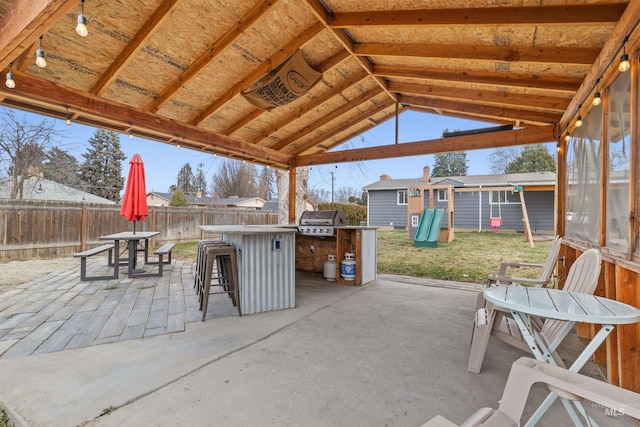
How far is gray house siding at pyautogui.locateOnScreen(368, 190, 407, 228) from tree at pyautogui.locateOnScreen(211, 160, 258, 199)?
13.1 metres

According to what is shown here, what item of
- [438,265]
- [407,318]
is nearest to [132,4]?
[407,318]

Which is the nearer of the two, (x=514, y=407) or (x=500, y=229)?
(x=514, y=407)

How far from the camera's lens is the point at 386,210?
15703 mm

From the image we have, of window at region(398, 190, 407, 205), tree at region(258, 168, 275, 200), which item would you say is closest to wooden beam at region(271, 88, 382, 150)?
window at region(398, 190, 407, 205)

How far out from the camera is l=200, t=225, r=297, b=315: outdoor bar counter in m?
3.32

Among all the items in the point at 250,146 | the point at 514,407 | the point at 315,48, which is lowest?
the point at 514,407

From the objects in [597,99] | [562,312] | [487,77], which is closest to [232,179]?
[487,77]

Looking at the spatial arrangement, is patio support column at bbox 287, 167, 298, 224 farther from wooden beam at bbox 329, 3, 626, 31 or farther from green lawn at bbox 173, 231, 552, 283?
wooden beam at bbox 329, 3, 626, 31

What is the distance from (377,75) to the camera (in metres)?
3.99

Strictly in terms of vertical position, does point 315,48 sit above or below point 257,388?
above

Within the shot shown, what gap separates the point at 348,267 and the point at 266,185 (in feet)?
65.1

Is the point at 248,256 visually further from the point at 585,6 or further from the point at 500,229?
the point at 500,229

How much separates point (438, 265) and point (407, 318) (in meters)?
3.67

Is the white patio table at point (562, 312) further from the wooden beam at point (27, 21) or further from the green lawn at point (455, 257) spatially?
the green lawn at point (455, 257)
